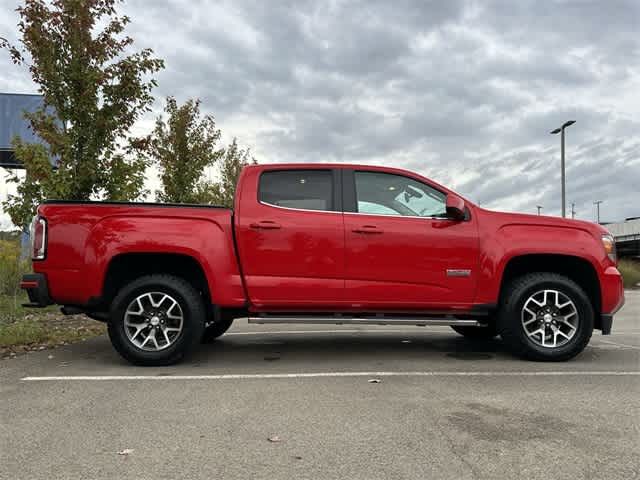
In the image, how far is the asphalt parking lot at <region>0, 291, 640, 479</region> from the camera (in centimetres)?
270

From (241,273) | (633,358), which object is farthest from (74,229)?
(633,358)

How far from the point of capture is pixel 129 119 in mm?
9781

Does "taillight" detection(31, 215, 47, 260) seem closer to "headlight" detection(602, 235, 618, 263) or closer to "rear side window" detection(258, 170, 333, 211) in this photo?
"rear side window" detection(258, 170, 333, 211)

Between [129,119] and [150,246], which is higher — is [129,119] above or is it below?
above

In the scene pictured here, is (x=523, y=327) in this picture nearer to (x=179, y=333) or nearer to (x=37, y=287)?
(x=179, y=333)

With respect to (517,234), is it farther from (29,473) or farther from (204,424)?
(29,473)

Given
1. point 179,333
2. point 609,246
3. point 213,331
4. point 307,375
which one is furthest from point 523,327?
point 213,331

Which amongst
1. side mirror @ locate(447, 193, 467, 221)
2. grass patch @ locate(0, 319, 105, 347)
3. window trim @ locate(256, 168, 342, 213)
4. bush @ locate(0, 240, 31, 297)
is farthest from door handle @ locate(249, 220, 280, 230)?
bush @ locate(0, 240, 31, 297)

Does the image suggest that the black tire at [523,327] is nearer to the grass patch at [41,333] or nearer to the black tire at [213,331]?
the black tire at [213,331]

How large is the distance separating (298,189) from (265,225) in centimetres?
57

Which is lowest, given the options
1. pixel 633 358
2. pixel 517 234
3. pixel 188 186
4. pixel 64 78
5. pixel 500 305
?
pixel 633 358

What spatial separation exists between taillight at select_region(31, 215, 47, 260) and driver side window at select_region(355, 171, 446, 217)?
3061mm

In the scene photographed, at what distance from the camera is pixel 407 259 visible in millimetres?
5195

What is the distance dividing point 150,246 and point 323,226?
1682 millimetres
